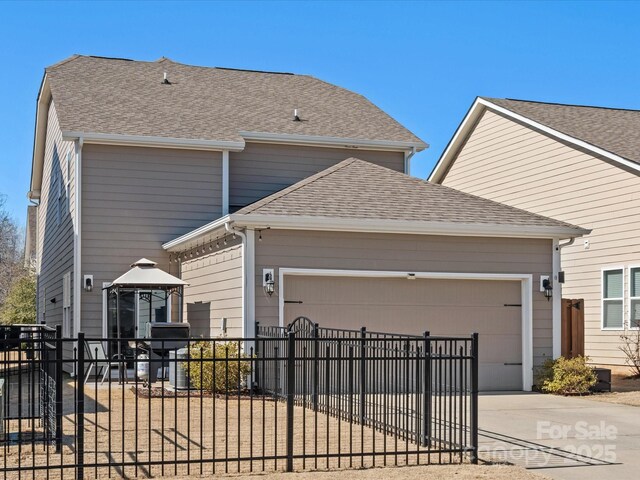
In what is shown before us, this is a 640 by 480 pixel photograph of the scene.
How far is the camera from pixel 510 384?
52.3 ft

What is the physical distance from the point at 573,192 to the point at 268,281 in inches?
382

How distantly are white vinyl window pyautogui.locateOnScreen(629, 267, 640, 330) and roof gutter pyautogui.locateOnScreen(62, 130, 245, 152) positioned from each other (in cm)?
899

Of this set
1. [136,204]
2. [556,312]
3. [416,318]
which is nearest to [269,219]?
[416,318]

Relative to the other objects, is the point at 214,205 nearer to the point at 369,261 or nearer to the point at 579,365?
the point at 369,261

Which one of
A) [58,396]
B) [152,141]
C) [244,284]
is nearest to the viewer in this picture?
[58,396]

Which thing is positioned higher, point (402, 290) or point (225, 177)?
point (225, 177)

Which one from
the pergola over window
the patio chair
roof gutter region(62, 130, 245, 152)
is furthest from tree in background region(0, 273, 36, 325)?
roof gutter region(62, 130, 245, 152)

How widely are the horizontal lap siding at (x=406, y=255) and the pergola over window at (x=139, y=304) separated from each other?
2.77 metres

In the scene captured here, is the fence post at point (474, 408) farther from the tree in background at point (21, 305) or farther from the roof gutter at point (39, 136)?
the tree in background at point (21, 305)

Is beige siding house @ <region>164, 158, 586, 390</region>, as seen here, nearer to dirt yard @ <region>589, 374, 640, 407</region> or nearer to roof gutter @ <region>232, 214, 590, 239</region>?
roof gutter @ <region>232, 214, 590, 239</region>

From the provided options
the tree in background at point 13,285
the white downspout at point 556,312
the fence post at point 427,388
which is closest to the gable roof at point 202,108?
the white downspout at point 556,312

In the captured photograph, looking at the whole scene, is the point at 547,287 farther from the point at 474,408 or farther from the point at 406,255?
the point at 474,408

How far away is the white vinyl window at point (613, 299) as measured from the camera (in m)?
19.6

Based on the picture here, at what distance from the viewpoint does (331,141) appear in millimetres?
20125
